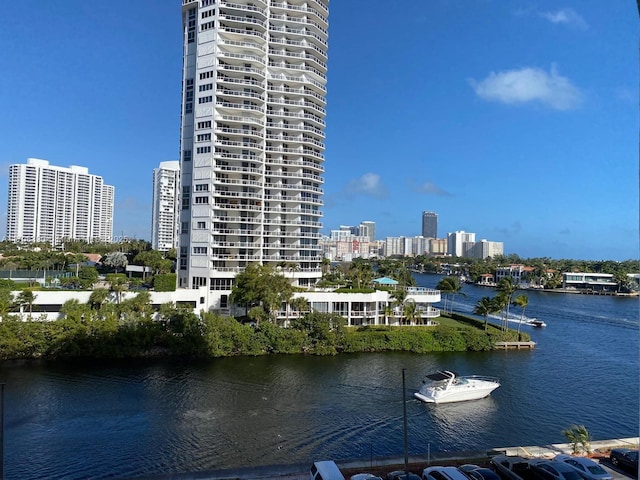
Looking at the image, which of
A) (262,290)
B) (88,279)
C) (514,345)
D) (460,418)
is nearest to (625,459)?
(460,418)

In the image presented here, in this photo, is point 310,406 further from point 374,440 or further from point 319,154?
point 319,154

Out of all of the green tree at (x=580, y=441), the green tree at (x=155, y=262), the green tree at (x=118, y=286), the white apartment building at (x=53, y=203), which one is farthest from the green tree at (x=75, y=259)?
the green tree at (x=580, y=441)

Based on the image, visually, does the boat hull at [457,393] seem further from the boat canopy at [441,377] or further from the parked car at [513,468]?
the parked car at [513,468]

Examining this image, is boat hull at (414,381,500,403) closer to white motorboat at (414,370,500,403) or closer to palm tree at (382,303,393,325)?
white motorboat at (414,370,500,403)

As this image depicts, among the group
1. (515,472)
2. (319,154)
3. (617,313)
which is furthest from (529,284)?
(515,472)

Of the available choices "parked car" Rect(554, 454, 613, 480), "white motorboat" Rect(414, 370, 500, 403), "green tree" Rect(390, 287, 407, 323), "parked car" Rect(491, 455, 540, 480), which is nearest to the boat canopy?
"white motorboat" Rect(414, 370, 500, 403)
